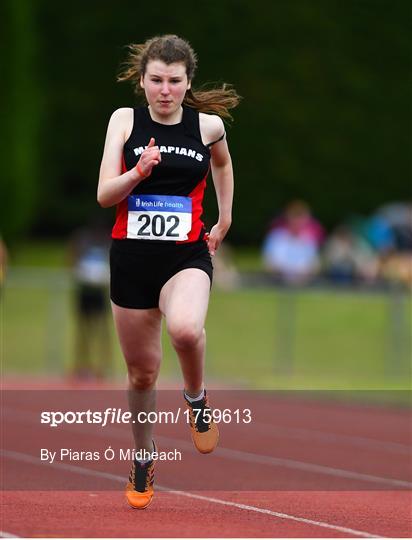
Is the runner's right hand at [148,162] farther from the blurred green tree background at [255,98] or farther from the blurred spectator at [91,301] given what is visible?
the blurred green tree background at [255,98]

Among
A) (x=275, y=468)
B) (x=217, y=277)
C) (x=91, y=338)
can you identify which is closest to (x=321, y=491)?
(x=275, y=468)

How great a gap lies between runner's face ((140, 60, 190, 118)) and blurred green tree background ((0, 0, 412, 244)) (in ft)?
63.5

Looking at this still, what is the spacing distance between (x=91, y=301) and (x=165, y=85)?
11.2m

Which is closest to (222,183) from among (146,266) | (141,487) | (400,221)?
(146,266)

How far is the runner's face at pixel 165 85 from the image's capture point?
7.37m

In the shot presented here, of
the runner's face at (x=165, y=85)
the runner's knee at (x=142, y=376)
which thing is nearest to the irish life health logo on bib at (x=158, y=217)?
the runner's face at (x=165, y=85)

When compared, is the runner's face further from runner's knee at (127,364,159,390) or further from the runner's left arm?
runner's knee at (127,364,159,390)

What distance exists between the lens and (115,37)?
2877 cm

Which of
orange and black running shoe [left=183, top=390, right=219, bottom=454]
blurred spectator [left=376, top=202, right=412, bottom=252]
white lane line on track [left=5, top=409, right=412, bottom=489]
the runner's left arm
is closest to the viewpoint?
orange and black running shoe [left=183, top=390, right=219, bottom=454]

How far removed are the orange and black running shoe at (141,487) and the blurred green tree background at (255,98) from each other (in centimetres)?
1900

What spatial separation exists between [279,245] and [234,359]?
10.2ft

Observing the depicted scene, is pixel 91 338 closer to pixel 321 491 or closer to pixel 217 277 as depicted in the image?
pixel 217 277

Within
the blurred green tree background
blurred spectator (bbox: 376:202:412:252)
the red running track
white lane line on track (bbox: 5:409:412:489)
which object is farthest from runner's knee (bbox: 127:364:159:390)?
the blurred green tree background

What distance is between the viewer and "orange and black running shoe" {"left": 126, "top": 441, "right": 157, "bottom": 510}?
7840 millimetres
